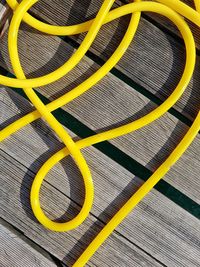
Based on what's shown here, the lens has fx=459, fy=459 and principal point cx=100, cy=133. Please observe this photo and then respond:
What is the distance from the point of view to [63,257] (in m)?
1.51

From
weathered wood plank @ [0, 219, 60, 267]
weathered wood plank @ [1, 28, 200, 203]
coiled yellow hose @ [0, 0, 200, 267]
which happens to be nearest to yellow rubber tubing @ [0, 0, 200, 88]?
coiled yellow hose @ [0, 0, 200, 267]

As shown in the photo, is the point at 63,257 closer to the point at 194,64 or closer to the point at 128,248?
the point at 128,248

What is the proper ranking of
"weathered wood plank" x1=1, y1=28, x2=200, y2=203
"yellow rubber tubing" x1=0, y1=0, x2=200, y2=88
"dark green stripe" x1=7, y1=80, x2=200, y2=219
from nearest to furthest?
"yellow rubber tubing" x1=0, y1=0, x2=200, y2=88 → "weathered wood plank" x1=1, y1=28, x2=200, y2=203 → "dark green stripe" x1=7, y1=80, x2=200, y2=219

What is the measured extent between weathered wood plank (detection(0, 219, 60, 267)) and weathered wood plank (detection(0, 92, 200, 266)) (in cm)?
3

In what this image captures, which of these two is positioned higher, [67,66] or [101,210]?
[67,66]

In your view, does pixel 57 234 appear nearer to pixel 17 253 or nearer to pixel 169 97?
pixel 17 253

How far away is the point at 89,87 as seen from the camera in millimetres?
1429

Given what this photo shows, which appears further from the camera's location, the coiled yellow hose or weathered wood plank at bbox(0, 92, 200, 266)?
weathered wood plank at bbox(0, 92, 200, 266)

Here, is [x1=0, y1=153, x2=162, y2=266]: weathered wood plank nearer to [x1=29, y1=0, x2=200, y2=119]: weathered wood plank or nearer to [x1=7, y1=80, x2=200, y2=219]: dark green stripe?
[x1=7, y1=80, x2=200, y2=219]: dark green stripe

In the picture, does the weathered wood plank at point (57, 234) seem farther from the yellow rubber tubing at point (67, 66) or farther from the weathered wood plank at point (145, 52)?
the weathered wood plank at point (145, 52)

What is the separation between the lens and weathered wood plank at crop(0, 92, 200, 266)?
58.8 inches

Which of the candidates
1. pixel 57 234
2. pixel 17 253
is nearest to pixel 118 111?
pixel 57 234

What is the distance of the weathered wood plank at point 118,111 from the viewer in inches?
58.7

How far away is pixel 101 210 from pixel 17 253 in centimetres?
31
